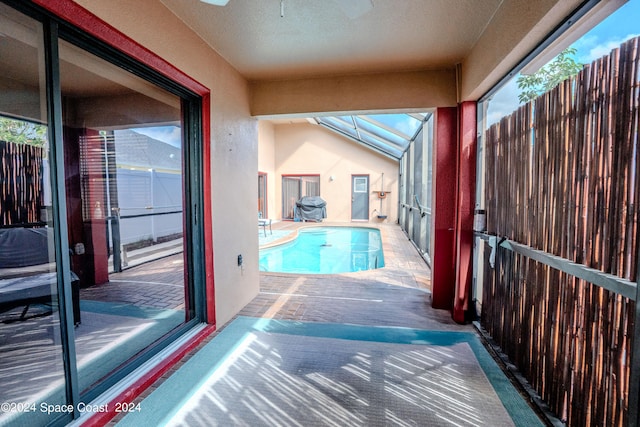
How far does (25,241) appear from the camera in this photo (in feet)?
5.86

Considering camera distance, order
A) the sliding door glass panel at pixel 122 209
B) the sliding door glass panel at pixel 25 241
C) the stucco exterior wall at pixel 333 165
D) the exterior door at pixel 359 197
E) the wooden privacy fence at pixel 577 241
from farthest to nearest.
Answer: the exterior door at pixel 359 197, the stucco exterior wall at pixel 333 165, the sliding door glass panel at pixel 122 209, the sliding door glass panel at pixel 25 241, the wooden privacy fence at pixel 577 241

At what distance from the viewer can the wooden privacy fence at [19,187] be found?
1.67 m

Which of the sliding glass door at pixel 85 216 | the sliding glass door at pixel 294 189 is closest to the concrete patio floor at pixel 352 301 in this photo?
→ the sliding glass door at pixel 85 216

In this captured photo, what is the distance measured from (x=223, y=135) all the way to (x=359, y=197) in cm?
953

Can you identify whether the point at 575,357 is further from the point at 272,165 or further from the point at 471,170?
the point at 272,165

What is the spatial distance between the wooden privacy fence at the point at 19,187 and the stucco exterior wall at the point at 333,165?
10.5 meters

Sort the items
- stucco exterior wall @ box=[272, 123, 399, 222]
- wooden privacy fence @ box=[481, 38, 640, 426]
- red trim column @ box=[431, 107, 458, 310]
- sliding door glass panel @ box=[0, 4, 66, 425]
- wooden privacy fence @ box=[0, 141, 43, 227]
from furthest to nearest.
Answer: stucco exterior wall @ box=[272, 123, 399, 222] < red trim column @ box=[431, 107, 458, 310] < wooden privacy fence @ box=[0, 141, 43, 227] < sliding door glass panel @ box=[0, 4, 66, 425] < wooden privacy fence @ box=[481, 38, 640, 426]

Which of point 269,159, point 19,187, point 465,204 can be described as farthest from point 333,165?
point 19,187

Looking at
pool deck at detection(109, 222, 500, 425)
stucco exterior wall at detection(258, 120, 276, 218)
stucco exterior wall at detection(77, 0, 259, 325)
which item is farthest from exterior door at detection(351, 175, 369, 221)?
stucco exterior wall at detection(77, 0, 259, 325)

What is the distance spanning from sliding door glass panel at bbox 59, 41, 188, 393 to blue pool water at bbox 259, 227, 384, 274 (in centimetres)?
266

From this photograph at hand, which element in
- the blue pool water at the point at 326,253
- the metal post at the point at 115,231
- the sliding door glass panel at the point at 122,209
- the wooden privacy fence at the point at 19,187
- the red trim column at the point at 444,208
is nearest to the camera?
the wooden privacy fence at the point at 19,187

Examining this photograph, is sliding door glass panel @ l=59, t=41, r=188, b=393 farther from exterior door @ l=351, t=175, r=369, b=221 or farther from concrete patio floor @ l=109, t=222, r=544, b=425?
exterior door @ l=351, t=175, r=369, b=221

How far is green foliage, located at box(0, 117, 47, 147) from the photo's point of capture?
149cm

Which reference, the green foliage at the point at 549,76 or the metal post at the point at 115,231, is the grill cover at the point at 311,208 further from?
the green foliage at the point at 549,76
